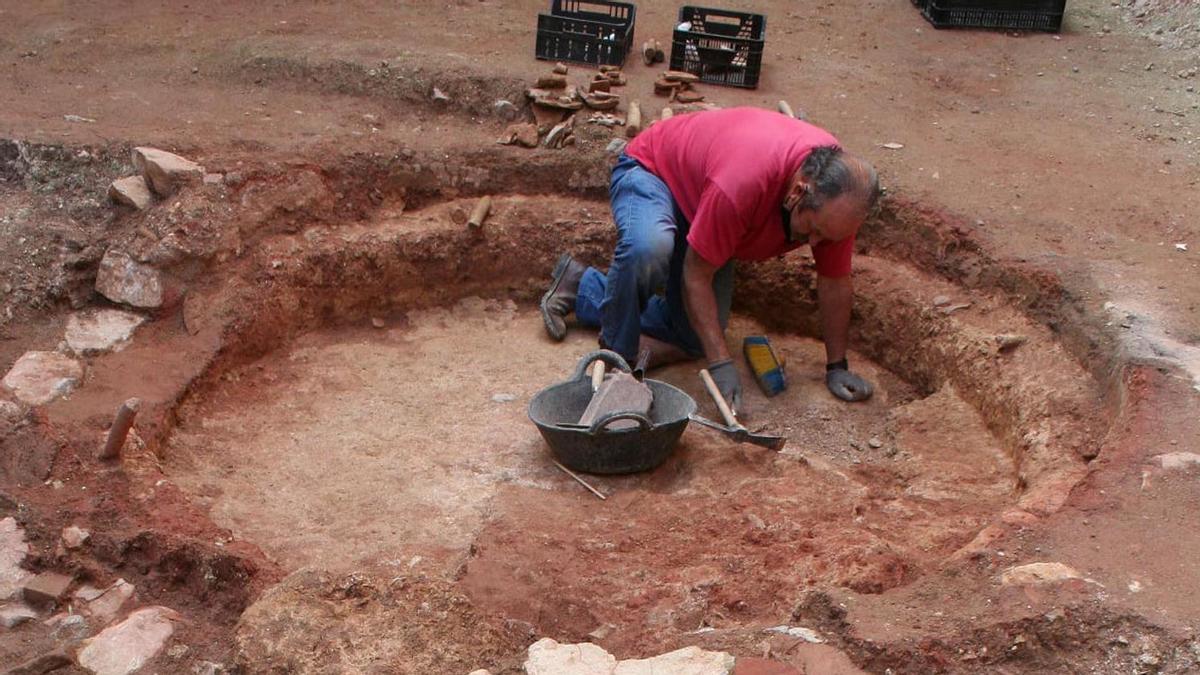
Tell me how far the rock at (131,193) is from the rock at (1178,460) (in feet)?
13.1

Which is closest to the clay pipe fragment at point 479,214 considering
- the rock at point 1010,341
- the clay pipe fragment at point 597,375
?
the clay pipe fragment at point 597,375

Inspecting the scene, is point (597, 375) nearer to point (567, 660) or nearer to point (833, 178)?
point (833, 178)

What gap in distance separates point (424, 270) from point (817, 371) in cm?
182

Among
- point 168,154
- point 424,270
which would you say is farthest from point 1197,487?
point 168,154

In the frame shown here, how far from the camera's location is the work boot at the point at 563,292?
17.3 ft

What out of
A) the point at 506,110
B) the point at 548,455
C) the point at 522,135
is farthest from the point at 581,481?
the point at 506,110

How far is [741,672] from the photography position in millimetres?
2791

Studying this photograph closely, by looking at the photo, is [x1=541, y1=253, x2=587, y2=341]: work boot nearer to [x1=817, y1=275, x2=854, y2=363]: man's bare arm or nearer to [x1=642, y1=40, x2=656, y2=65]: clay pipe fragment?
[x1=817, y1=275, x2=854, y2=363]: man's bare arm

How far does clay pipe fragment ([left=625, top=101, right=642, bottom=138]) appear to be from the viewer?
19.0ft

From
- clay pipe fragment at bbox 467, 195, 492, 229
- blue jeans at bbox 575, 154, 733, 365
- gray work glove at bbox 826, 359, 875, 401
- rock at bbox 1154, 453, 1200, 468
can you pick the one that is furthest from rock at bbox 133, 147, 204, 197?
rock at bbox 1154, 453, 1200, 468

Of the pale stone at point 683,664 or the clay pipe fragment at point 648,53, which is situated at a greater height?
the clay pipe fragment at point 648,53

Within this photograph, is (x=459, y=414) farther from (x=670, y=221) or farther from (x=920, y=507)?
(x=920, y=507)

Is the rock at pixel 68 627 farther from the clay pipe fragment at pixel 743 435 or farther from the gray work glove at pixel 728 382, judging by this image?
the gray work glove at pixel 728 382

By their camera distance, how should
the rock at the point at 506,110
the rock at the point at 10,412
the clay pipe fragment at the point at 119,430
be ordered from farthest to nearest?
1. the rock at the point at 506,110
2. the rock at the point at 10,412
3. the clay pipe fragment at the point at 119,430
